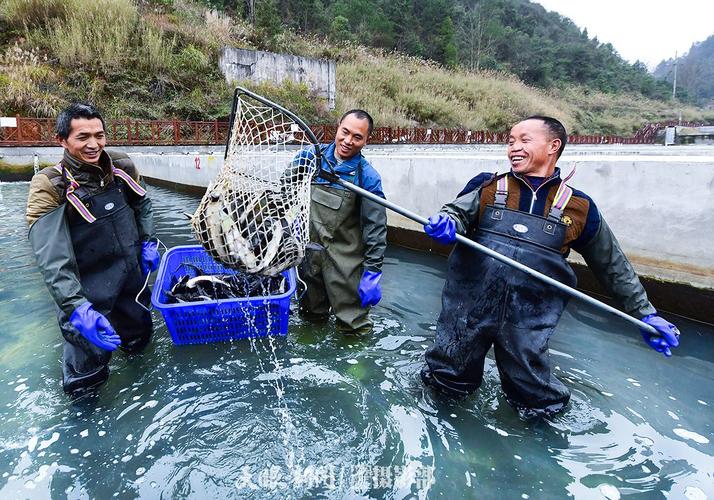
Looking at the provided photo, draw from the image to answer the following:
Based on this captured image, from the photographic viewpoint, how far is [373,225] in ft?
9.98

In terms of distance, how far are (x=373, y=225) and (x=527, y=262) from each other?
118cm

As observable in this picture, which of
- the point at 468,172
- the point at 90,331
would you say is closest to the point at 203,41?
the point at 468,172

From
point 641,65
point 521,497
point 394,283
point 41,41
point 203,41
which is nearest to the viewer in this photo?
point 521,497

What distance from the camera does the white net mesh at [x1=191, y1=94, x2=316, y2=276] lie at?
7.34 ft

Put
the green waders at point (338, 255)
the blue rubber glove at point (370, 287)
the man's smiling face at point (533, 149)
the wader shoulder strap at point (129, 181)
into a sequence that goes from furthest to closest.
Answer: the green waders at point (338, 255) < the blue rubber glove at point (370, 287) < the wader shoulder strap at point (129, 181) < the man's smiling face at point (533, 149)

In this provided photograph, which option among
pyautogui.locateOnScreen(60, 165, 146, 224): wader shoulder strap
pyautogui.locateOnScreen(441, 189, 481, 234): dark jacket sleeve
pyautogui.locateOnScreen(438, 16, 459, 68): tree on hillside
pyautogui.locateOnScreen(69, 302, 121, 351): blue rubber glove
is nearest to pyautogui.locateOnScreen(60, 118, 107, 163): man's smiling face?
pyautogui.locateOnScreen(60, 165, 146, 224): wader shoulder strap

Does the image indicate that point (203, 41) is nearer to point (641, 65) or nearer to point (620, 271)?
point (620, 271)

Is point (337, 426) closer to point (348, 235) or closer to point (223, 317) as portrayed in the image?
point (223, 317)

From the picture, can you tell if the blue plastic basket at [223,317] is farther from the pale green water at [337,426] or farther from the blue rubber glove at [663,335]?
the blue rubber glove at [663,335]

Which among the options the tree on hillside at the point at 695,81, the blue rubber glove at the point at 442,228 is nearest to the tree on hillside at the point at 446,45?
the blue rubber glove at the point at 442,228

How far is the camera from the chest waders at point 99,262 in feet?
7.84

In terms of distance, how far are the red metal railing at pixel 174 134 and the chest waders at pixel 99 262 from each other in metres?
9.02

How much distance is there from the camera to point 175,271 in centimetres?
359

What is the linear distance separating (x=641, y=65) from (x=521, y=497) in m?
91.0
